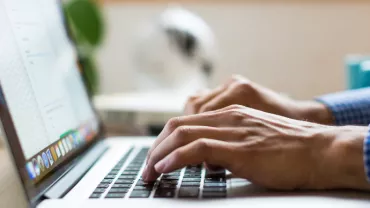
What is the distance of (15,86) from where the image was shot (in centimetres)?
59

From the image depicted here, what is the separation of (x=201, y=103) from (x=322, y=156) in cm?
27

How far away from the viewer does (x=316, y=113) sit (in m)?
0.82

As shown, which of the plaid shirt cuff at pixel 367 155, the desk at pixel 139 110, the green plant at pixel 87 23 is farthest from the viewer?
the green plant at pixel 87 23

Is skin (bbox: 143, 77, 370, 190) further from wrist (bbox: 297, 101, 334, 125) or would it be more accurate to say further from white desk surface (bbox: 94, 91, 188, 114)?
white desk surface (bbox: 94, 91, 188, 114)

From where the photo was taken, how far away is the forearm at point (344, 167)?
0.52 meters

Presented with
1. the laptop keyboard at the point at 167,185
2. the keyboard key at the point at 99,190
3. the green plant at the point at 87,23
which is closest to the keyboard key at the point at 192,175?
the laptop keyboard at the point at 167,185

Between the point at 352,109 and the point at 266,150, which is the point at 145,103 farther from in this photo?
the point at 266,150

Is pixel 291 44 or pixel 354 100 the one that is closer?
pixel 354 100

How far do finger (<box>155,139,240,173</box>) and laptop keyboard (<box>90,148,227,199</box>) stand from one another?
28 mm

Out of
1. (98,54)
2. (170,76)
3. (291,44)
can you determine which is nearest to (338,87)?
(291,44)

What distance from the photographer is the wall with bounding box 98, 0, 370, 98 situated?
1.71 metres

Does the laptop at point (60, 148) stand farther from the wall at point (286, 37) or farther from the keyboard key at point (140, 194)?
the wall at point (286, 37)

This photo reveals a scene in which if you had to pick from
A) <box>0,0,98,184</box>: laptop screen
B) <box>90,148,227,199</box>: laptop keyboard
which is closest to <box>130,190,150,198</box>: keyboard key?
<box>90,148,227,199</box>: laptop keyboard

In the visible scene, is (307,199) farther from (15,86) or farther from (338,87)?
(338,87)
